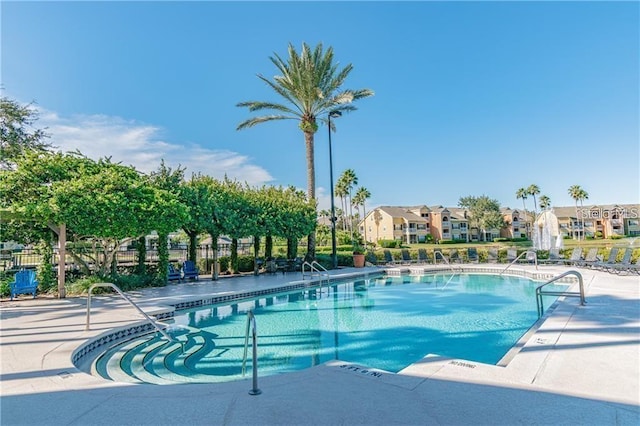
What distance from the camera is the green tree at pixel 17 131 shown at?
17.9m

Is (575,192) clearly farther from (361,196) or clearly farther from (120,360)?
(120,360)

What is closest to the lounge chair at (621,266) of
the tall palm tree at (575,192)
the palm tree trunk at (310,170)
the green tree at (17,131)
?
the palm tree trunk at (310,170)

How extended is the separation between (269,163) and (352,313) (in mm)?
19606

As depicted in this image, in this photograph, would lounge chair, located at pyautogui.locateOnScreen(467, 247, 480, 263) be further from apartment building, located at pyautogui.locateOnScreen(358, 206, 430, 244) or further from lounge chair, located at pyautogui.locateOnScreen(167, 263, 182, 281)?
apartment building, located at pyautogui.locateOnScreen(358, 206, 430, 244)

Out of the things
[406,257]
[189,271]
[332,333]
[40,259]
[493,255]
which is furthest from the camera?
[406,257]

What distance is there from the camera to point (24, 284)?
35.6 ft

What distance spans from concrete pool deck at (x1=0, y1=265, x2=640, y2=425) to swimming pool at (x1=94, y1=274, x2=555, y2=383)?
49.6 inches

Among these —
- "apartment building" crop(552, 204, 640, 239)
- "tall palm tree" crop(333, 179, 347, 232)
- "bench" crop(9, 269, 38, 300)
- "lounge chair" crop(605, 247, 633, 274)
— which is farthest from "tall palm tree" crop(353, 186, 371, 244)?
"bench" crop(9, 269, 38, 300)

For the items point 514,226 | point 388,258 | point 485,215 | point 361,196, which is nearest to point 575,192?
point 514,226

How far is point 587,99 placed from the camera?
1789 cm

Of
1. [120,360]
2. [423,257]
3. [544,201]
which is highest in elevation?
[544,201]

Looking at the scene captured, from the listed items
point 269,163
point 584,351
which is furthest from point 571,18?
point 269,163

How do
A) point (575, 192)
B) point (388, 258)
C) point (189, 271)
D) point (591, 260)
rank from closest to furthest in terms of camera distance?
point (189, 271)
point (591, 260)
point (388, 258)
point (575, 192)

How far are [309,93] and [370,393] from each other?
1891cm
